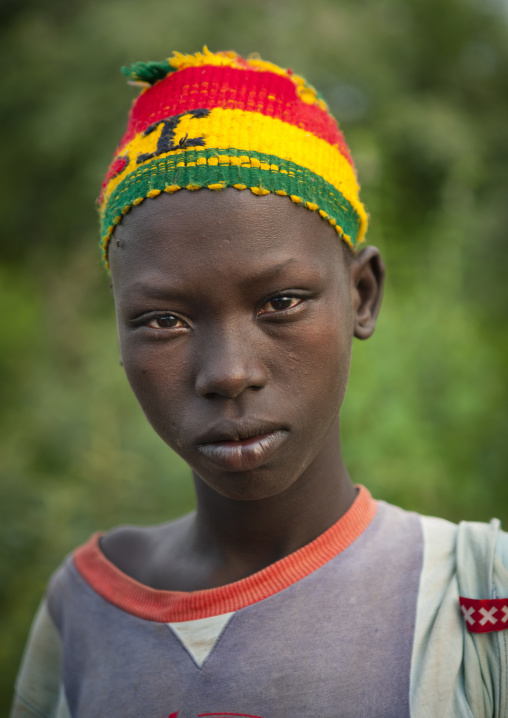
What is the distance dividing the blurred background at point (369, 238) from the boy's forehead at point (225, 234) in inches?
95.0

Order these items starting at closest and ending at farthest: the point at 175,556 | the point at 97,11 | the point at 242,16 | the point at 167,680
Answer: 1. the point at 167,680
2. the point at 175,556
3. the point at 242,16
4. the point at 97,11

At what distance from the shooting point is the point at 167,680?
60.9 inches

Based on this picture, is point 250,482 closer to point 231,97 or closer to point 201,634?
point 201,634

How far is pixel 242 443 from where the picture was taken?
4.62 feet

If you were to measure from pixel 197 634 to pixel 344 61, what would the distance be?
20.0 ft

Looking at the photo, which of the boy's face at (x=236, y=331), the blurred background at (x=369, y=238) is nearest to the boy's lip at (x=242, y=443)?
the boy's face at (x=236, y=331)

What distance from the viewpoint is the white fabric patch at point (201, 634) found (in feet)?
5.06

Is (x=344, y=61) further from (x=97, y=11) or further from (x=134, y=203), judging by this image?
(x=134, y=203)

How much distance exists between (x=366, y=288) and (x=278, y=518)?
0.62m

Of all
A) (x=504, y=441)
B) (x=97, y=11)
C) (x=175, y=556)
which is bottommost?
(x=175, y=556)

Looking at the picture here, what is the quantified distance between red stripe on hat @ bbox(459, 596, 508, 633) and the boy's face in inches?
18.0

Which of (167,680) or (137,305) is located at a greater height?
(137,305)

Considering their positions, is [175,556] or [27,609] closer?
[175,556]

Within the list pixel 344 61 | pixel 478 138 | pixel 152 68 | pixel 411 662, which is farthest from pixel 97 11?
pixel 411 662
